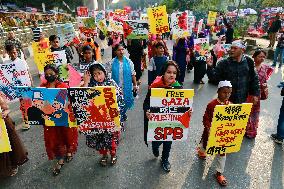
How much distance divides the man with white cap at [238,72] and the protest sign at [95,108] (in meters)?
1.83

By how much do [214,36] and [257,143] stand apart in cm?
1805

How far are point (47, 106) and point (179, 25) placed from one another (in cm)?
544

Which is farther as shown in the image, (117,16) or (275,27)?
(275,27)

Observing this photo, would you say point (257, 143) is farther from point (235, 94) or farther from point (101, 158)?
point (101, 158)

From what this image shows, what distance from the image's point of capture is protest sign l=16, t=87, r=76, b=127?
12.5ft

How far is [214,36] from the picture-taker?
22188 millimetres

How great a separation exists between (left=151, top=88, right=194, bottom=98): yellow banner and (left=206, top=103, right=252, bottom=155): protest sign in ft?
1.36

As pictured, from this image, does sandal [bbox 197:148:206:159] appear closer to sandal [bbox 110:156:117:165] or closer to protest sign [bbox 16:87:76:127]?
sandal [bbox 110:156:117:165]

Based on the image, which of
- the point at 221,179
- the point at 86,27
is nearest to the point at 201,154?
the point at 221,179

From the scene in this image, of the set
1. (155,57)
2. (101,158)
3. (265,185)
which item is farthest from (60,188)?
(155,57)

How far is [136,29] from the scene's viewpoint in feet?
25.8

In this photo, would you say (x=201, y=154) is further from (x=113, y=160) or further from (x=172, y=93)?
(x=172, y=93)

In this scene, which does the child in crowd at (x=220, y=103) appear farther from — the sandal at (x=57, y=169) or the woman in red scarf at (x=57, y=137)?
the sandal at (x=57, y=169)

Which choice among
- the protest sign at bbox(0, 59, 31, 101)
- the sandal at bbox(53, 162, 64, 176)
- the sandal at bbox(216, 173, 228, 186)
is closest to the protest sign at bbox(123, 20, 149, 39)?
the protest sign at bbox(0, 59, 31, 101)
